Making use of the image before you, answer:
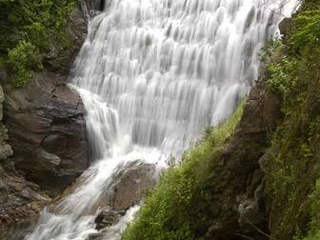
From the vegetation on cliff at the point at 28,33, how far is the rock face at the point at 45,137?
664 millimetres

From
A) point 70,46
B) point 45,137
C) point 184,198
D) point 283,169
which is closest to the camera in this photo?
point 283,169

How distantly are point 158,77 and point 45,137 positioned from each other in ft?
12.4

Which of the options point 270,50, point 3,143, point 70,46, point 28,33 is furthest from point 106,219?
point 70,46

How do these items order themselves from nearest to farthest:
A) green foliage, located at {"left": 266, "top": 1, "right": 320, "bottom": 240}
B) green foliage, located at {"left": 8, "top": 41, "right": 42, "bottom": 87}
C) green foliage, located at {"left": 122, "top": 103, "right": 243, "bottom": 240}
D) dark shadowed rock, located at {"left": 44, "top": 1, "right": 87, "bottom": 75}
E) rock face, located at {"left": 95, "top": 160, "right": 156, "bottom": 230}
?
green foliage, located at {"left": 266, "top": 1, "right": 320, "bottom": 240}
green foliage, located at {"left": 122, "top": 103, "right": 243, "bottom": 240}
rock face, located at {"left": 95, "top": 160, "right": 156, "bottom": 230}
green foliage, located at {"left": 8, "top": 41, "right": 42, "bottom": 87}
dark shadowed rock, located at {"left": 44, "top": 1, "right": 87, "bottom": 75}

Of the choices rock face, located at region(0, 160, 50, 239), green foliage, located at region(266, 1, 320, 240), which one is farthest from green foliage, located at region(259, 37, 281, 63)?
rock face, located at region(0, 160, 50, 239)

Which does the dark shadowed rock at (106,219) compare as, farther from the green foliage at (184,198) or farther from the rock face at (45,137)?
the green foliage at (184,198)

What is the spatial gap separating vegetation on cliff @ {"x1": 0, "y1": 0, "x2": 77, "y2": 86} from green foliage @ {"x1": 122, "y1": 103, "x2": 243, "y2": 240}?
8786mm

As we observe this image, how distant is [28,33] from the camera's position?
1673 centimetres

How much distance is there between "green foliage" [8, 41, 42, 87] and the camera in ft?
52.3

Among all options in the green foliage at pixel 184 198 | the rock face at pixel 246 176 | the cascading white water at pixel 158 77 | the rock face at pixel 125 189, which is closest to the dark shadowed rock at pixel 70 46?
the cascading white water at pixel 158 77

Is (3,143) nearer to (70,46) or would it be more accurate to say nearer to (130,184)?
(130,184)

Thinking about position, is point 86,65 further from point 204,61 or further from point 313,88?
point 313,88

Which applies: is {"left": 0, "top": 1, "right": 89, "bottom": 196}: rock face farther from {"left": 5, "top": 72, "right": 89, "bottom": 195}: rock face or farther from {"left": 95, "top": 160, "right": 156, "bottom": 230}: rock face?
{"left": 95, "top": 160, "right": 156, "bottom": 230}: rock face

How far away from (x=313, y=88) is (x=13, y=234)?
9.31 meters
